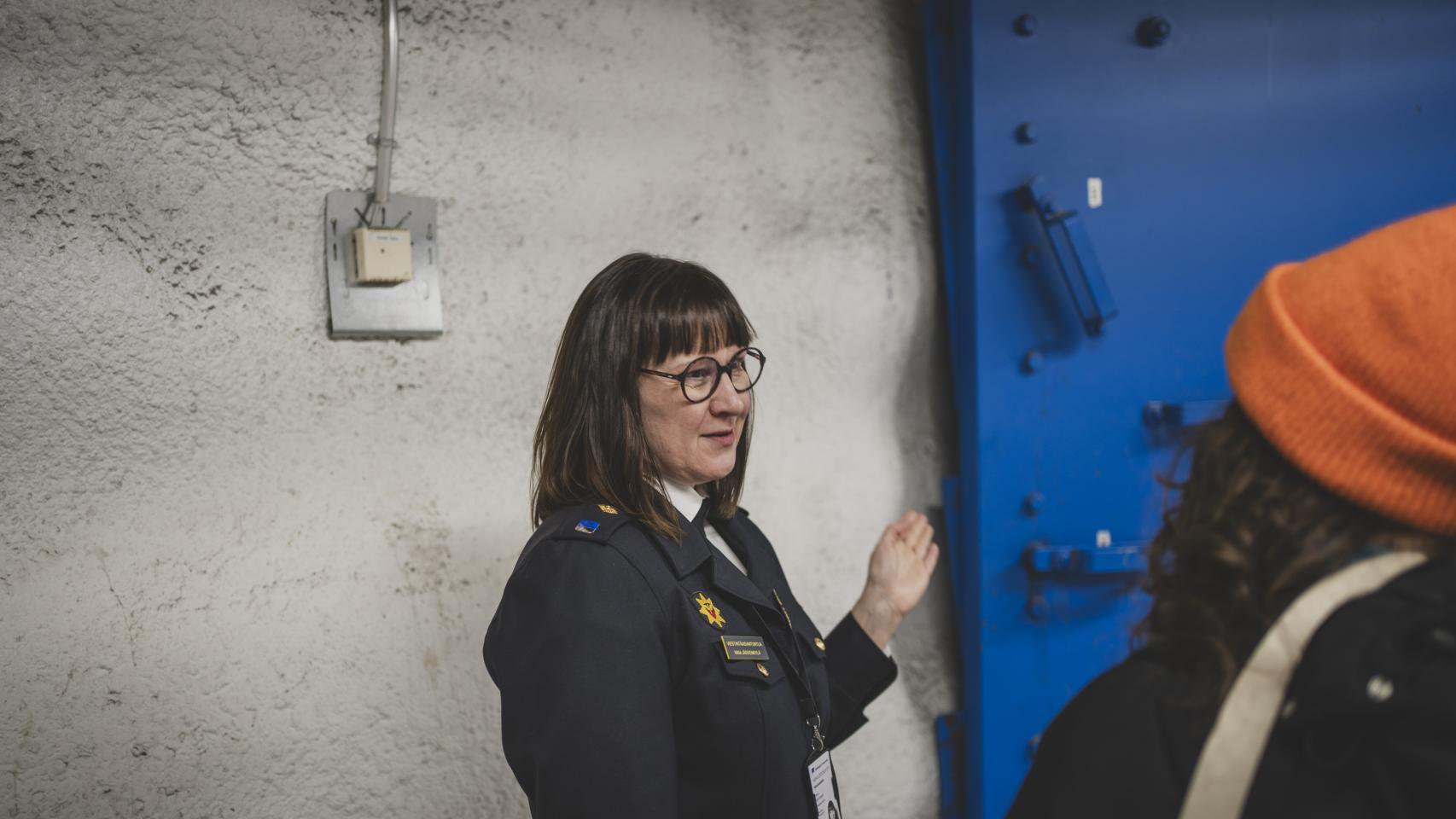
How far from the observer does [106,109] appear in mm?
1241

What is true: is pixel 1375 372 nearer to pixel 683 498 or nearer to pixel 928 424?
pixel 683 498

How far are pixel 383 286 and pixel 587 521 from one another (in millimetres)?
534

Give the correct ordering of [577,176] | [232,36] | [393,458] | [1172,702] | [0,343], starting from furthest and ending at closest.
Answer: [577,176] → [393,458] → [232,36] → [0,343] → [1172,702]

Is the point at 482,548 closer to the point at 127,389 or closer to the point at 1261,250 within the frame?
the point at 127,389

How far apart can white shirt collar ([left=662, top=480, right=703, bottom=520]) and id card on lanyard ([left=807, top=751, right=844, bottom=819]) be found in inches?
12.7

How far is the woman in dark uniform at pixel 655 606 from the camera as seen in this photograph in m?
0.98

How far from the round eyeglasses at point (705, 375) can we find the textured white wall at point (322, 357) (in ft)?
1.39

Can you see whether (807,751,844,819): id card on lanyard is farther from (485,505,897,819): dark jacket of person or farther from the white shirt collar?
the white shirt collar

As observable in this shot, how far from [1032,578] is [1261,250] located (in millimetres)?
704

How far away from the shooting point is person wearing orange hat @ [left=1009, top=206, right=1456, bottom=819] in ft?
1.71

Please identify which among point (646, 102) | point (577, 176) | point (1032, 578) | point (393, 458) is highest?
point (646, 102)

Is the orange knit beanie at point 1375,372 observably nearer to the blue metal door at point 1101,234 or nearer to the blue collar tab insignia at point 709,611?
the blue collar tab insignia at point 709,611

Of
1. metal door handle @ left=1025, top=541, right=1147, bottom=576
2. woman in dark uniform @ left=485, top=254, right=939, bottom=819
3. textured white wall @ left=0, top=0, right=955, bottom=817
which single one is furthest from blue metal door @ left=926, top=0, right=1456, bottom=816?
woman in dark uniform @ left=485, top=254, right=939, bottom=819

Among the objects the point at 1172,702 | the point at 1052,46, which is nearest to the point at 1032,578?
the point at 1052,46
